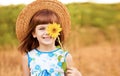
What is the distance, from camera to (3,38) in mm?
10602

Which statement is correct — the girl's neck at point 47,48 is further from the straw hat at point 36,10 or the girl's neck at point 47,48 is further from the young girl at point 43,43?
the straw hat at point 36,10

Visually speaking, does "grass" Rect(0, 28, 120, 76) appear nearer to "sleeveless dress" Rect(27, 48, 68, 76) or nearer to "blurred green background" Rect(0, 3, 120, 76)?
"blurred green background" Rect(0, 3, 120, 76)

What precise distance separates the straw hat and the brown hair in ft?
0.13

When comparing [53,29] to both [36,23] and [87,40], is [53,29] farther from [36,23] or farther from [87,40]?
[87,40]

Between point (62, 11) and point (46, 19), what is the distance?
0.73 ft

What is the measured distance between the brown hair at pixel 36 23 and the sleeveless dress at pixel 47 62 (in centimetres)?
12

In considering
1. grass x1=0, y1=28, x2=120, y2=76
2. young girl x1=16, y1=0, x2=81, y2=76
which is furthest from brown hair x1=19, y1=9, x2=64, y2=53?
grass x1=0, y1=28, x2=120, y2=76

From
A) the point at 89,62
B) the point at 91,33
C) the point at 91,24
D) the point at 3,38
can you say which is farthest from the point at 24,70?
the point at 91,24

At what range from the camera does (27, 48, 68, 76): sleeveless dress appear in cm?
406

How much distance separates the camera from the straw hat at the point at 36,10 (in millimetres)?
4204

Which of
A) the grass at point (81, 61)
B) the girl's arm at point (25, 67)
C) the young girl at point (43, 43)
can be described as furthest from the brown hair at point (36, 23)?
the grass at point (81, 61)

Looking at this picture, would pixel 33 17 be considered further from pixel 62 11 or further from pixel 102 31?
pixel 102 31

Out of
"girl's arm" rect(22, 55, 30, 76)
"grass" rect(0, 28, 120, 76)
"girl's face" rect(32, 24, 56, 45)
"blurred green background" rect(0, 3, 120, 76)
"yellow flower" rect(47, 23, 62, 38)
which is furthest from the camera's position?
"blurred green background" rect(0, 3, 120, 76)

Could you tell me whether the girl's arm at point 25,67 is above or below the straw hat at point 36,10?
below
